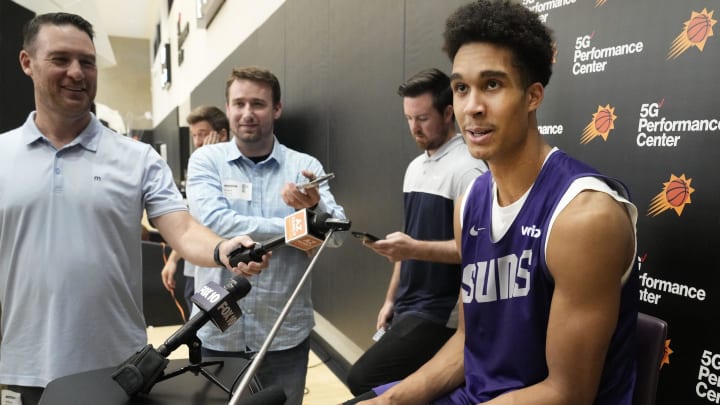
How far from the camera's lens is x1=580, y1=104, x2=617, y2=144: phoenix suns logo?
1.35 metres

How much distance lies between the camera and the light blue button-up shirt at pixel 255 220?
1812 mm

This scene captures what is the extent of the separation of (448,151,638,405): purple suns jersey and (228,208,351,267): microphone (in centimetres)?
36

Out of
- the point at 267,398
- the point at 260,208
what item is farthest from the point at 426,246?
Answer: the point at 267,398

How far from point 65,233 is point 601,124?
153 centimetres

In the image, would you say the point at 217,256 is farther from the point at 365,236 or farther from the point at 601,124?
the point at 601,124

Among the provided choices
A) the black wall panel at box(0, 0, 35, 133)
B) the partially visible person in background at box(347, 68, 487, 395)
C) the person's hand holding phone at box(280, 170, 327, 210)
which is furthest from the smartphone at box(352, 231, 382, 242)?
the black wall panel at box(0, 0, 35, 133)

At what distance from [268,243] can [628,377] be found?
80 centimetres

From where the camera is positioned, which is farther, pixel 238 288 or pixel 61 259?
pixel 61 259

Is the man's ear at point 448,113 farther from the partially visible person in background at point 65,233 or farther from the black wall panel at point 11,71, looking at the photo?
the black wall panel at point 11,71

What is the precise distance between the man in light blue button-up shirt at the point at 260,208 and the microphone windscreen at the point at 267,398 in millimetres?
919

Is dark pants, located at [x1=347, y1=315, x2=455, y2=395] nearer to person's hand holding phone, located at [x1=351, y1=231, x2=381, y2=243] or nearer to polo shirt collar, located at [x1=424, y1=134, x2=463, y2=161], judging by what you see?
person's hand holding phone, located at [x1=351, y1=231, x2=381, y2=243]

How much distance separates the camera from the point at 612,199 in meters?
0.94

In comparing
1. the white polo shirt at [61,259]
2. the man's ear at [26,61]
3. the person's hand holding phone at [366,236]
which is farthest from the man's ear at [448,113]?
the man's ear at [26,61]

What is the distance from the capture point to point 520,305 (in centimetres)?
105
